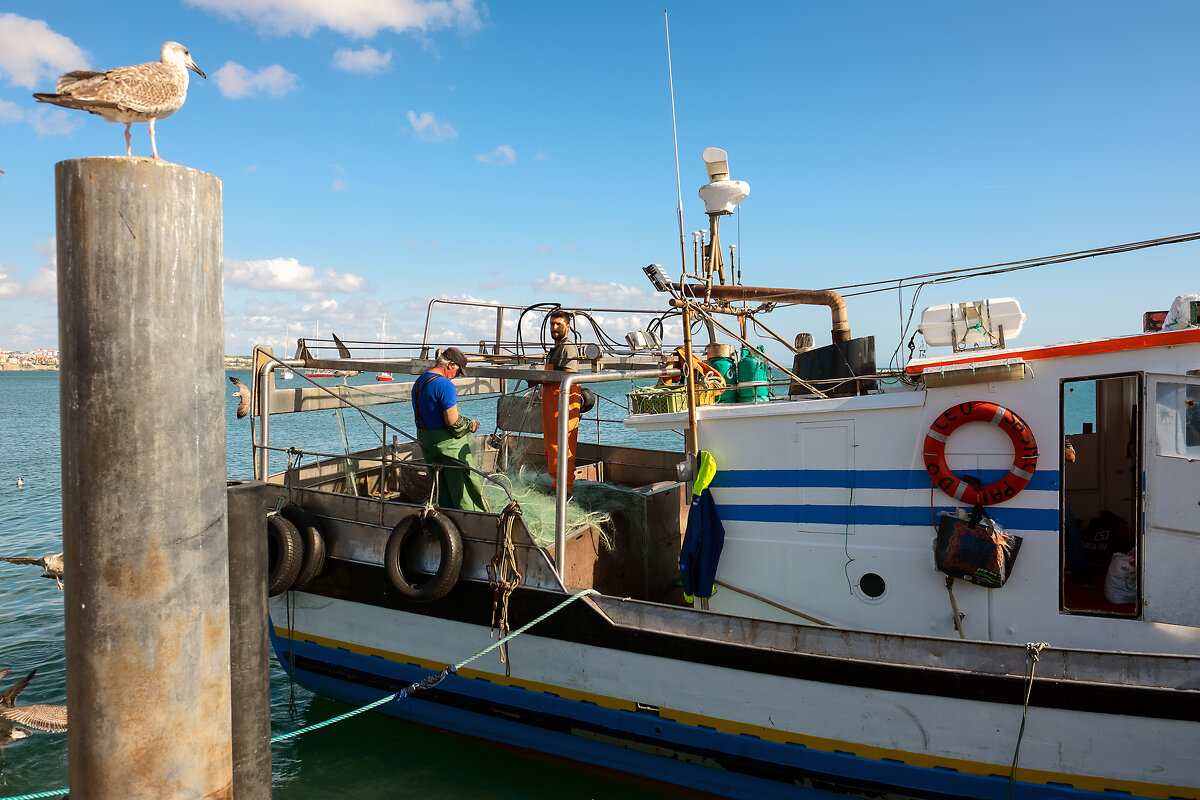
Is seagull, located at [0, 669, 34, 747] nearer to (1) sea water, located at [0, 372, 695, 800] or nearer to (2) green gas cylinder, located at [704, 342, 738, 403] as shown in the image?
(1) sea water, located at [0, 372, 695, 800]

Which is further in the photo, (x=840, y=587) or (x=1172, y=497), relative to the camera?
(x=840, y=587)

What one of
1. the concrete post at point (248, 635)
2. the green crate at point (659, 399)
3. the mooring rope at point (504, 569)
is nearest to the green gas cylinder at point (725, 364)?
the green crate at point (659, 399)

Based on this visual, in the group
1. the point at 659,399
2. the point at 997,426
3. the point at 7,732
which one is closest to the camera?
the point at 997,426

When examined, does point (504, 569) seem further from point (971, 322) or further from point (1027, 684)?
point (971, 322)

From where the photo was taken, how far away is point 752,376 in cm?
657

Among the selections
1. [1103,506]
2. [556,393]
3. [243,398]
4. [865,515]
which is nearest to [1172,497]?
[865,515]

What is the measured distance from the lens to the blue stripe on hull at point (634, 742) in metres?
4.80

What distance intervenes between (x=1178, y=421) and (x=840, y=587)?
2.48 metres

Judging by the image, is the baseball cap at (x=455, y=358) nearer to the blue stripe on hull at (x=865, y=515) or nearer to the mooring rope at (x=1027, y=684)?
the blue stripe on hull at (x=865, y=515)

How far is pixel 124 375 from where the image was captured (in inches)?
126

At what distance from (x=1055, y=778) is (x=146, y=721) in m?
5.02

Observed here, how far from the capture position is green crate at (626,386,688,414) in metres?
6.05

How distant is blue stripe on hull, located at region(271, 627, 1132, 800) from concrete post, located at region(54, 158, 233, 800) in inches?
121

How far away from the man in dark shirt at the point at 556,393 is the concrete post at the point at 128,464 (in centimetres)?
385
